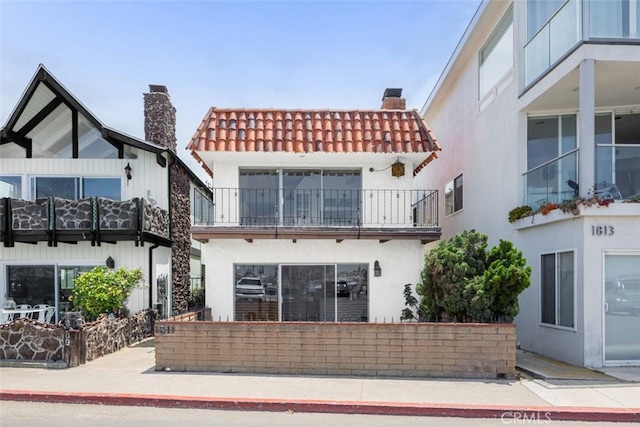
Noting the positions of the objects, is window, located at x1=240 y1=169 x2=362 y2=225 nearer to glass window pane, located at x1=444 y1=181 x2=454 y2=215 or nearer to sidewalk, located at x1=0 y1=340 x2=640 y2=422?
sidewalk, located at x1=0 y1=340 x2=640 y2=422

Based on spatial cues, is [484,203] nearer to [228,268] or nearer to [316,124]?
[316,124]

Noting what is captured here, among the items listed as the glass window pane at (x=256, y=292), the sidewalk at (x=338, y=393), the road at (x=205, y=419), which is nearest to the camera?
the road at (x=205, y=419)

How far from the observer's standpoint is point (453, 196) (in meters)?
16.8

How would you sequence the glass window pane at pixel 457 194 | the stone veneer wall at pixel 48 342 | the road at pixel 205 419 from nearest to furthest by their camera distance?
the road at pixel 205 419
the stone veneer wall at pixel 48 342
the glass window pane at pixel 457 194

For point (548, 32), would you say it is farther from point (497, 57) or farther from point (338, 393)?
point (338, 393)

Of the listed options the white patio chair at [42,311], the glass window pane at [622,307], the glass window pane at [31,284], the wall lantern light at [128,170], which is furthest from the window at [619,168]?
the glass window pane at [31,284]

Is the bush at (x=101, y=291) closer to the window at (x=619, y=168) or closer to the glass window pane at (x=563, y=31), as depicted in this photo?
A: the window at (x=619, y=168)

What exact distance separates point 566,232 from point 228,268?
783 centimetres

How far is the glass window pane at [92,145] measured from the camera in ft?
46.6

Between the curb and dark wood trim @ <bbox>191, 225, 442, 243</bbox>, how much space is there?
177 inches

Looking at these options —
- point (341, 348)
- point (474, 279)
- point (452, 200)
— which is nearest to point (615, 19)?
point (474, 279)

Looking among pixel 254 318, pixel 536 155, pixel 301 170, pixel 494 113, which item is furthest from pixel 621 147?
pixel 254 318

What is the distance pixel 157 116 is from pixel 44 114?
3.50m

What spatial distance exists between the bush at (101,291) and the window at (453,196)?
10.9 metres
